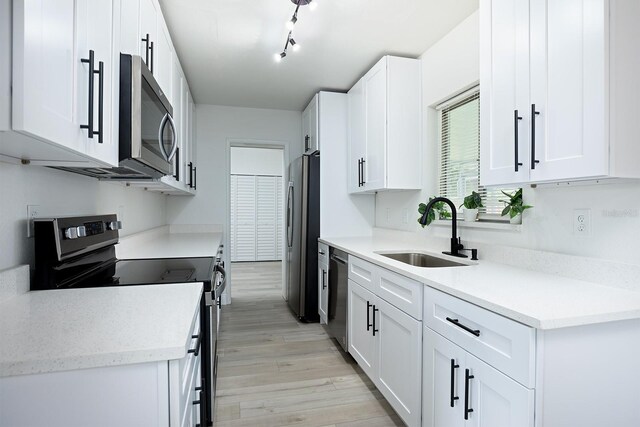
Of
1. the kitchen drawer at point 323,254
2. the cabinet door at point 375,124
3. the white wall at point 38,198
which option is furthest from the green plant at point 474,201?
the white wall at point 38,198

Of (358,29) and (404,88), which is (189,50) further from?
(404,88)

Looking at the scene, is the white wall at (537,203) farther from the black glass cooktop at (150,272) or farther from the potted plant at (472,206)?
the black glass cooktop at (150,272)

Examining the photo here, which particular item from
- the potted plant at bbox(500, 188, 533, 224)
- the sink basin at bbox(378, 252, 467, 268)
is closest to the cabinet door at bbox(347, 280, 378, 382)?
the sink basin at bbox(378, 252, 467, 268)

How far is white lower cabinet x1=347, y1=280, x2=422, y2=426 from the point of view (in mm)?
1600

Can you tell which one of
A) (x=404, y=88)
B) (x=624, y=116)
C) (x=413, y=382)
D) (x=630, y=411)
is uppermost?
(x=404, y=88)

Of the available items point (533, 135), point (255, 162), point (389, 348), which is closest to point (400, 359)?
point (389, 348)

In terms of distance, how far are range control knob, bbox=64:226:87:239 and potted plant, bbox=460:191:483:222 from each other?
2.06 metres

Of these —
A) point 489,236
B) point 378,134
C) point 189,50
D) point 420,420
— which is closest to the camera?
point 420,420

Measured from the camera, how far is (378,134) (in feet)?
9.39

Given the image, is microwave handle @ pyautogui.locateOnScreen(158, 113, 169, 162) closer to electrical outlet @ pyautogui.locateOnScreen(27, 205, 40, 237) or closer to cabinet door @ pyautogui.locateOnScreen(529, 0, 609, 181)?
electrical outlet @ pyautogui.locateOnScreen(27, 205, 40, 237)

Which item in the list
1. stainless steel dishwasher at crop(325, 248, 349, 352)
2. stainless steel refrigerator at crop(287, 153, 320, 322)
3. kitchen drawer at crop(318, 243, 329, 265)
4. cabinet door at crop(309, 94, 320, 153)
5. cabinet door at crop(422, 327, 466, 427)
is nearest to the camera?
cabinet door at crop(422, 327, 466, 427)

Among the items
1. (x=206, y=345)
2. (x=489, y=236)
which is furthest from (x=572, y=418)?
(x=206, y=345)

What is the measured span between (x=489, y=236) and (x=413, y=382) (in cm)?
98

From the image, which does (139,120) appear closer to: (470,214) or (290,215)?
Answer: (470,214)
